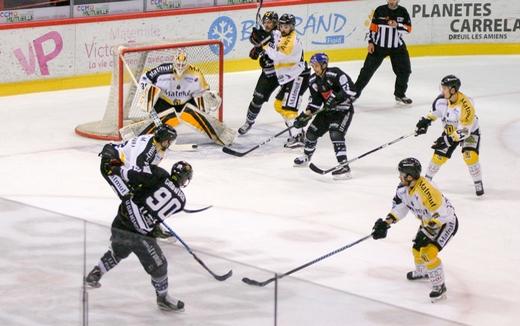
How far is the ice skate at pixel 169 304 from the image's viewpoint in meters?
5.50

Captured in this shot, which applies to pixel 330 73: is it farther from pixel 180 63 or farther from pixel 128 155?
pixel 128 155

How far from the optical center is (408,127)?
39.4 feet

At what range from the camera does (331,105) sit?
391 inches

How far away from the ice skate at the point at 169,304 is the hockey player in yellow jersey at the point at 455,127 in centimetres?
415

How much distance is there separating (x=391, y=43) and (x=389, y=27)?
163 mm

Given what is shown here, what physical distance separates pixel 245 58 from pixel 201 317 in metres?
8.72

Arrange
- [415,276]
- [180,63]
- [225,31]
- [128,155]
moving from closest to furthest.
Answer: [128,155]
[415,276]
[180,63]
[225,31]

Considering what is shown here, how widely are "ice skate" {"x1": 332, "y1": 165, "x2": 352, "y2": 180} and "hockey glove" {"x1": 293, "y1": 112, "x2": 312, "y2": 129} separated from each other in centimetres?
49

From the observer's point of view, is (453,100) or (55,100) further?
(55,100)

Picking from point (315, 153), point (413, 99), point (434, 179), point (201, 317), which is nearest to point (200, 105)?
point (315, 153)

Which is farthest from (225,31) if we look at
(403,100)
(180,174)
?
(180,174)

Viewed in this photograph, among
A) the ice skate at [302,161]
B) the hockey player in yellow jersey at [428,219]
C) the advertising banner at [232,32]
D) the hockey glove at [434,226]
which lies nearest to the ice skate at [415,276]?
the hockey player in yellow jersey at [428,219]

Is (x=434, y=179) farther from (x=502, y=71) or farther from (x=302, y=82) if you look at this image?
(x=502, y=71)

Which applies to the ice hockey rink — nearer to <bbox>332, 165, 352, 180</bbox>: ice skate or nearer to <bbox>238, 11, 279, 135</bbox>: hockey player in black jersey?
<bbox>332, 165, 352, 180</bbox>: ice skate
